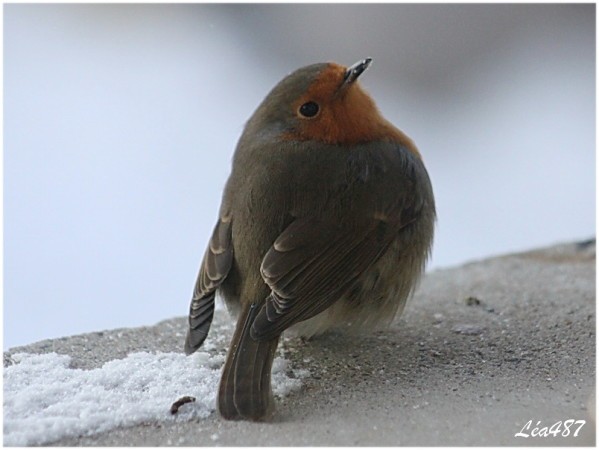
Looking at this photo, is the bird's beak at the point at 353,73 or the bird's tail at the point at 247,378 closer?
the bird's tail at the point at 247,378

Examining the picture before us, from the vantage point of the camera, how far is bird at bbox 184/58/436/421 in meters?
2.92

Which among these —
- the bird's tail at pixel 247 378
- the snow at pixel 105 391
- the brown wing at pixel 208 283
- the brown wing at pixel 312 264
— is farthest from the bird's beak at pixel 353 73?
the snow at pixel 105 391

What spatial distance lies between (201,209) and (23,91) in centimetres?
151

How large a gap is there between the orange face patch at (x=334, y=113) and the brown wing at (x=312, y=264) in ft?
1.16

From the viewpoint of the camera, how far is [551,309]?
373 centimetres

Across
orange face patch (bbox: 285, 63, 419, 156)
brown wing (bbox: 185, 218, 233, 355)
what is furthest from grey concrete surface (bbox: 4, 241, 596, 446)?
orange face patch (bbox: 285, 63, 419, 156)

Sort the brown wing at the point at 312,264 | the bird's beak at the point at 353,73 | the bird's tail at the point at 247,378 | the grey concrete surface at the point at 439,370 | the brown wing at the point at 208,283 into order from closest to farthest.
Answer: the grey concrete surface at the point at 439,370
the bird's tail at the point at 247,378
the brown wing at the point at 312,264
the brown wing at the point at 208,283
the bird's beak at the point at 353,73

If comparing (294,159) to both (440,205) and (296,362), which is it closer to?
(296,362)

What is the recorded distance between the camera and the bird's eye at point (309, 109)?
10.7 feet

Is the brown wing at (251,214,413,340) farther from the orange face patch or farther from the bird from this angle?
the orange face patch

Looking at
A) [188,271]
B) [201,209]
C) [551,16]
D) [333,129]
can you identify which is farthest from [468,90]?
[333,129]

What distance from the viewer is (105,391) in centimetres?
277

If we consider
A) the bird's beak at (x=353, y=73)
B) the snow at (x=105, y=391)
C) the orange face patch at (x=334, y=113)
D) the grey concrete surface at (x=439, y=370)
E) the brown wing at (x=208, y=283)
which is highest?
the bird's beak at (x=353, y=73)

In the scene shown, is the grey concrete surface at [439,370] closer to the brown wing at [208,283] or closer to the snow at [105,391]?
the snow at [105,391]
